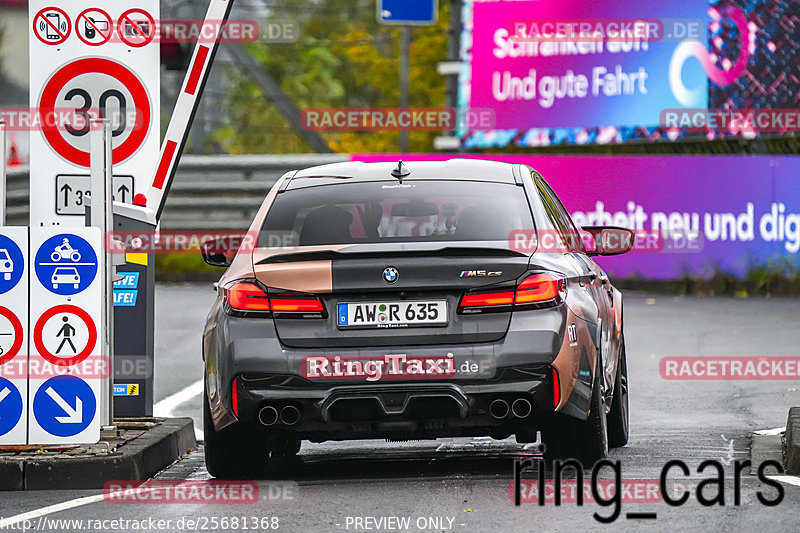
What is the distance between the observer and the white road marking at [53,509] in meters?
7.67

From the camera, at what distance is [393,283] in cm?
823

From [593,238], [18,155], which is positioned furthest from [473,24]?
[593,238]

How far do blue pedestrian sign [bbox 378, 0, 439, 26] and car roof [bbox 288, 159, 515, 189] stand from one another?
14641mm

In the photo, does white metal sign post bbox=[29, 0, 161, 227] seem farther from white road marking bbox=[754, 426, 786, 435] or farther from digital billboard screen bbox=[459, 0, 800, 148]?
digital billboard screen bbox=[459, 0, 800, 148]

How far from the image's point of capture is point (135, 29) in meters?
10.5

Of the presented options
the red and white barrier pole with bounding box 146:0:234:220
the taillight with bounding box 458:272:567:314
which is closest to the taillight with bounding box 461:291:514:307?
the taillight with bounding box 458:272:567:314

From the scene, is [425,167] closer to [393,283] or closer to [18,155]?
[393,283]

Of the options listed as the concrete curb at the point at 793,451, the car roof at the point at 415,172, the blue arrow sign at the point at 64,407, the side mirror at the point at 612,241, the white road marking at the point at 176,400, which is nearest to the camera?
the concrete curb at the point at 793,451

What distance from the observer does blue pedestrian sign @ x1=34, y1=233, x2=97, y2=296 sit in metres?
9.20

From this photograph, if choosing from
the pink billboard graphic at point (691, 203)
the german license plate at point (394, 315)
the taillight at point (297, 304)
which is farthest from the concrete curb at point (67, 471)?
the pink billboard graphic at point (691, 203)

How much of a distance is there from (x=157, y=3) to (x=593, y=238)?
2.87 meters

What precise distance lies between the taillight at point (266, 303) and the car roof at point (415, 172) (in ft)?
3.49

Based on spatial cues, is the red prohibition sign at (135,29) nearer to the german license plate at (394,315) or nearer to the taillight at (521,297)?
the german license plate at (394,315)

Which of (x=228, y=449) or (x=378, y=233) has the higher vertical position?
(x=378, y=233)
